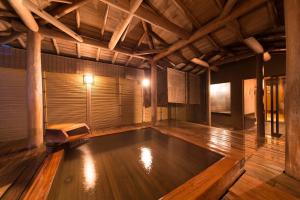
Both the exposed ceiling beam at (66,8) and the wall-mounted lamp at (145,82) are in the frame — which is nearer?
the exposed ceiling beam at (66,8)

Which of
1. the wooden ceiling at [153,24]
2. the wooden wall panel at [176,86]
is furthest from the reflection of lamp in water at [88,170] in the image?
the wooden wall panel at [176,86]

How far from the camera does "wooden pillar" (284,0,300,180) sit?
2107 mm

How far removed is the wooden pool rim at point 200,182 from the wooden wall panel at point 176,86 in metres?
5.65

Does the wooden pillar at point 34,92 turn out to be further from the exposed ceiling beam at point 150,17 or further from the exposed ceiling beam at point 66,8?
the exposed ceiling beam at point 150,17

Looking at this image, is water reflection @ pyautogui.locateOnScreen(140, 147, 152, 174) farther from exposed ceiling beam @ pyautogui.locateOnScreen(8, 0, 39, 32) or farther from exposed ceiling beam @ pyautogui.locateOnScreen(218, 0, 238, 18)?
exposed ceiling beam @ pyautogui.locateOnScreen(8, 0, 39, 32)

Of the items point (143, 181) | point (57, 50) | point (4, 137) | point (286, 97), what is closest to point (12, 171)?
point (143, 181)

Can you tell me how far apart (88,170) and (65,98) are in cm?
435

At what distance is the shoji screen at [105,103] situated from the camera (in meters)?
6.87

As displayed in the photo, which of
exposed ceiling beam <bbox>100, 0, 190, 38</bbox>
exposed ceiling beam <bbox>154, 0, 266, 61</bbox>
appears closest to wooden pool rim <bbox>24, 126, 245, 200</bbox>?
exposed ceiling beam <bbox>154, 0, 266, 61</bbox>

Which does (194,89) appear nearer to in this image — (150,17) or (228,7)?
(228,7)

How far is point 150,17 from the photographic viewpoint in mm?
3771

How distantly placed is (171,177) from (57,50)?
6.89 m

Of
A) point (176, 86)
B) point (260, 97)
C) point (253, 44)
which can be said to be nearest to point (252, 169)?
point (260, 97)

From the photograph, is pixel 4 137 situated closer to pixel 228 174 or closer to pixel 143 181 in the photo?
pixel 143 181
